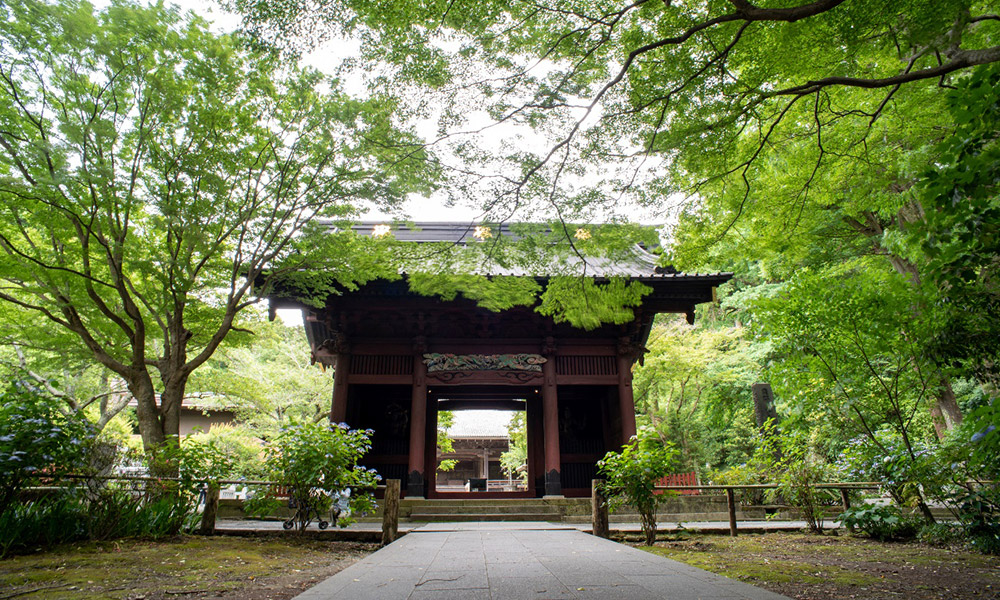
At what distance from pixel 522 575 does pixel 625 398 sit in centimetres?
684

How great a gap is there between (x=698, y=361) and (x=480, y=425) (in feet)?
39.4

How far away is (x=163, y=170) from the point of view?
5.92m

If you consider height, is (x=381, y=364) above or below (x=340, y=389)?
above

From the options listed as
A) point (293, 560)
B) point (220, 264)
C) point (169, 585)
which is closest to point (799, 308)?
point (293, 560)

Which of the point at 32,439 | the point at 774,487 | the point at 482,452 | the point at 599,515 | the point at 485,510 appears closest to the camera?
the point at 32,439

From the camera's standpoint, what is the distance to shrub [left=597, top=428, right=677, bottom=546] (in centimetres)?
525

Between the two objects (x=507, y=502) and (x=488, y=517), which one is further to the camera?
(x=507, y=502)

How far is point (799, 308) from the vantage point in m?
5.95

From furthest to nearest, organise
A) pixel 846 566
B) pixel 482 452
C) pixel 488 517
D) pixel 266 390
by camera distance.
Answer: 1. pixel 482 452
2. pixel 266 390
3. pixel 488 517
4. pixel 846 566

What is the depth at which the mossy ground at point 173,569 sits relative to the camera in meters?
3.05

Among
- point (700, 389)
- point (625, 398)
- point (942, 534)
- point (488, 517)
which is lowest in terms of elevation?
point (488, 517)

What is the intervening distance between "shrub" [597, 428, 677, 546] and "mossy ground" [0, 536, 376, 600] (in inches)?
120

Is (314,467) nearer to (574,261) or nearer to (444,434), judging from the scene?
(574,261)

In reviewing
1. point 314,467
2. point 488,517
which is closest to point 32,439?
point 314,467
